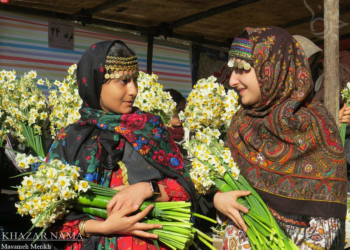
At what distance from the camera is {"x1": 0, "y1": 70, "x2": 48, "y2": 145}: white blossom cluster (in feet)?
Answer: 10.1

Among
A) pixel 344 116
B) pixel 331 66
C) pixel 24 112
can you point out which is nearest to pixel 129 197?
pixel 24 112

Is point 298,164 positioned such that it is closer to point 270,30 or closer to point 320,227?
point 320,227

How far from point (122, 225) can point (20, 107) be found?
155 centimetres

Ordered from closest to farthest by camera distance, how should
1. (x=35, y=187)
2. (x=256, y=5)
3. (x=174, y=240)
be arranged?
(x=35, y=187) → (x=174, y=240) → (x=256, y=5)

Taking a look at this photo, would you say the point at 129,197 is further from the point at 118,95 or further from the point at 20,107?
the point at 20,107

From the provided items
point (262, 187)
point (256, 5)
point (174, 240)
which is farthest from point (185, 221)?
point (256, 5)

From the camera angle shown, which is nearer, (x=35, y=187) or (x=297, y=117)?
(x=35, y=187)

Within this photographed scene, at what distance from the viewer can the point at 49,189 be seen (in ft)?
6.09

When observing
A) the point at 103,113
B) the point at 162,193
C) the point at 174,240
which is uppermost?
the point at 103,113

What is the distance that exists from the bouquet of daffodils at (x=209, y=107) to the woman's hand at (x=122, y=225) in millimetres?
727

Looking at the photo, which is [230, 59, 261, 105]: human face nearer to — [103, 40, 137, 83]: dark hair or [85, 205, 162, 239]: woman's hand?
[103, 40, 137, 83]: dark hair

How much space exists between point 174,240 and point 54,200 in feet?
1.89

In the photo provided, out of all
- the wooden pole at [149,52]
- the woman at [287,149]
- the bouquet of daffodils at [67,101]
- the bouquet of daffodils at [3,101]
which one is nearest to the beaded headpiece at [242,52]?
the woman at [287,149]

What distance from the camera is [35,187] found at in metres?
1.83
